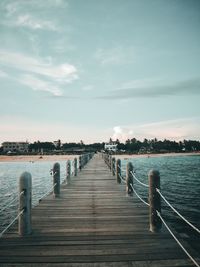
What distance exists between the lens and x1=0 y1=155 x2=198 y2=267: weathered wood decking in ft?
15.9

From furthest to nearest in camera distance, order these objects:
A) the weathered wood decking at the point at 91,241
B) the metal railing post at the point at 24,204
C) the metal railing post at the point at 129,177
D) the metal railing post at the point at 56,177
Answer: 1. the metal railing post at the point at 56,177
2. the metal railing post at the point at 129,177
3. the metal railing post at the point at 24,204
4. the weathered wood decking at the point at 91,241

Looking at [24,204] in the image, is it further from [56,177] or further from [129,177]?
[129,177]

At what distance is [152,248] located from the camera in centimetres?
536

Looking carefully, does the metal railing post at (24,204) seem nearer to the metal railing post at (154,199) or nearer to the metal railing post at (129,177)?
the metal railing post at (154,199)

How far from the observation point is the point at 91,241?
579 cm

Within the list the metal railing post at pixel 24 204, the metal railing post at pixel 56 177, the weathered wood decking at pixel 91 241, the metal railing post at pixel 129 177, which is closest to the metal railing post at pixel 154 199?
the weathered wood decking at pixel 91 241

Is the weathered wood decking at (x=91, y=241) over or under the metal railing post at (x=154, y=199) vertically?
under

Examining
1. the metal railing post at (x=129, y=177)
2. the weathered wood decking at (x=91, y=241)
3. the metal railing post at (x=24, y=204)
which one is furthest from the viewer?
the metal railing post at (x=129, y=177)

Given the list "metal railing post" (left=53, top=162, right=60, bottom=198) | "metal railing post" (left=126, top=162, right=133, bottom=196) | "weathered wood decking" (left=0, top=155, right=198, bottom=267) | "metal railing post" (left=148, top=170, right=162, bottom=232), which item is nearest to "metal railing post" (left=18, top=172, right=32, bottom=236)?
"weathered wood decking" (left=0, top=155, right=198, bottom=267)

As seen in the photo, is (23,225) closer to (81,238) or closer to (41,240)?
(41,240)

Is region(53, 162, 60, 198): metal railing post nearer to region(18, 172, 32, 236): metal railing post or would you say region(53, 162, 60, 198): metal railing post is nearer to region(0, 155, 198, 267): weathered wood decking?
region(0, 155, 198, 267): weathered wood decking

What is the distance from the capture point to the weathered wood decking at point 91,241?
4.84 m

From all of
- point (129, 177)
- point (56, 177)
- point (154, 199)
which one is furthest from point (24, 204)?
point (129, 177)

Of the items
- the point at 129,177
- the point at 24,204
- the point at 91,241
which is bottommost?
the point at 91,241
